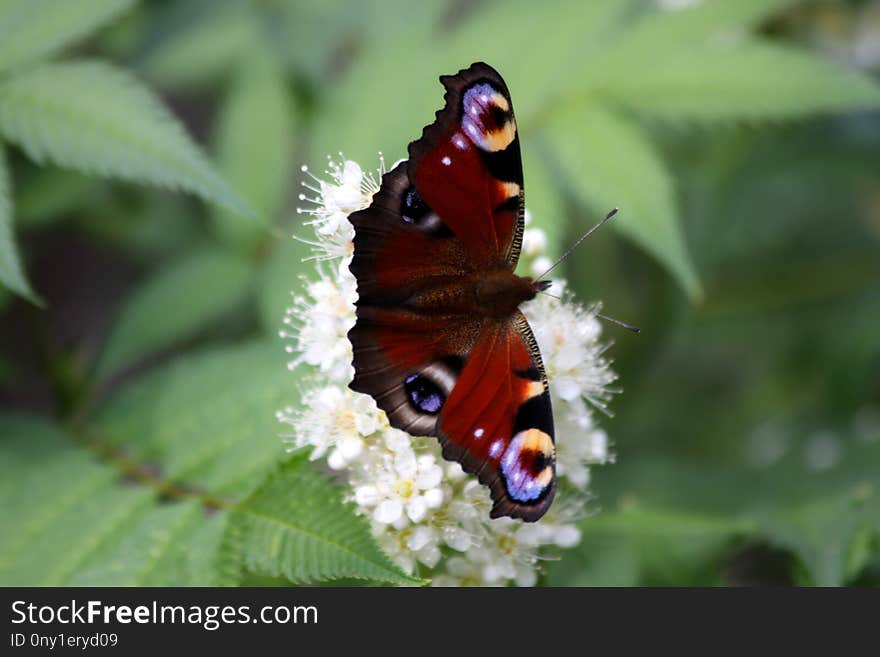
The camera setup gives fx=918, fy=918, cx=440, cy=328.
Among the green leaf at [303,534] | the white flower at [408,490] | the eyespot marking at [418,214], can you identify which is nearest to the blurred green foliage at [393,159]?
the green leaf at [303,534]

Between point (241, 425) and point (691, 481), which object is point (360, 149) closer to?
point (241, 425)

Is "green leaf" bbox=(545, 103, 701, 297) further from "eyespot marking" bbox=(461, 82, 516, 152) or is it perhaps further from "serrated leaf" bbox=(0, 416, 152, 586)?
"serrated leaf" bbox=(0, 416, 152, 586)

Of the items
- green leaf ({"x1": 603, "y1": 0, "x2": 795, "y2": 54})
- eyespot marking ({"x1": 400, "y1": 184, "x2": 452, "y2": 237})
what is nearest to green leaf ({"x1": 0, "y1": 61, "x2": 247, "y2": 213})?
eyespot marking ({"x1": 400, "y1": 184, "x2": 452, "y2": 237})

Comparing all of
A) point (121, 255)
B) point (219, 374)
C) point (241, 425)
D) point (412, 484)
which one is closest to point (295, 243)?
point (219, 374)

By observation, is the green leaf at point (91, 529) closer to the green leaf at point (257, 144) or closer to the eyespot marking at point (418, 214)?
the eyespot marking at point (418, 214)

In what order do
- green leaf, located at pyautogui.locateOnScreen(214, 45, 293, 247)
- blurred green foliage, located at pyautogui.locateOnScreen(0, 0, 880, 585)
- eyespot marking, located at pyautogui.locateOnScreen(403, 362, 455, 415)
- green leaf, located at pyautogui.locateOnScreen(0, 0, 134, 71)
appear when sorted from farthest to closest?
1. green leaf, located at pyautogui.locateOnScreen(214, 45, 293, 247)
2. green leaf, located at pyautogui.locateOnScreen(0, 0, 134, 71)
3. blurred green foliage, located at pyautogui.locateOnScreen(0, 0, 880, 585)
4. eyespot marking, located at pyautogui.locateOnScreen(403, 362, 455, 415)

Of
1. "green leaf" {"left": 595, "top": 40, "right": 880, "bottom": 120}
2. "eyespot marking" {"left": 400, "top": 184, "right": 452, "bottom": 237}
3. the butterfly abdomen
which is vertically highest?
"green leaf" {"left": 595, "top": 40, "right": 880, "bottom": 120}
